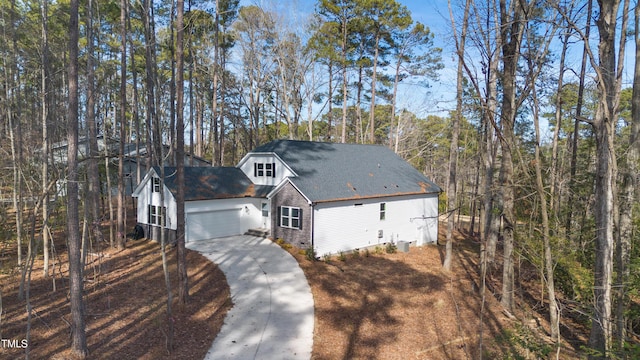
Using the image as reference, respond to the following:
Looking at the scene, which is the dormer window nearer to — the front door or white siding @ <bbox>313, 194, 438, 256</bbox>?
the front door

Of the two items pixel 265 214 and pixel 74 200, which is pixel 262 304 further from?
pixel 265 214

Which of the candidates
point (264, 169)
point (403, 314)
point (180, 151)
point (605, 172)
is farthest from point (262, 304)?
point (264, 169)

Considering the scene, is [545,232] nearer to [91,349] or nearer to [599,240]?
[599,240]

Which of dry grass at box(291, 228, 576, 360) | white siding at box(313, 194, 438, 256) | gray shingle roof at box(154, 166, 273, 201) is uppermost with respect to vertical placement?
gray shingle roof at box(154, 166, 273, 201)

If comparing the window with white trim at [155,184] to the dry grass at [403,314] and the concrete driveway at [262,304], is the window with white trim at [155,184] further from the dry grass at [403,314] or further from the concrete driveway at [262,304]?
the dry grass at [403,314]

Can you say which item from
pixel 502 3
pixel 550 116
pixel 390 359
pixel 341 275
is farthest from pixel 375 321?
pixel 550 116

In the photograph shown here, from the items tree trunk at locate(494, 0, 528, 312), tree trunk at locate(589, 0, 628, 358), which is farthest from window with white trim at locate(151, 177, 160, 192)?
tree trunk at locate(589, 0, 628, 358)

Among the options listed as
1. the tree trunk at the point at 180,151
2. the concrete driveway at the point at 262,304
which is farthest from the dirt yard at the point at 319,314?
the tree trunk at the point at 180,151
